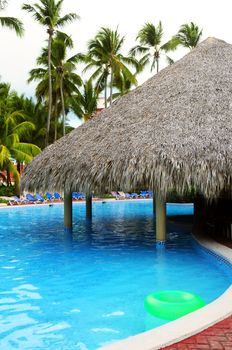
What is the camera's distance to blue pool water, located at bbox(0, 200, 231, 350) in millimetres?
4496

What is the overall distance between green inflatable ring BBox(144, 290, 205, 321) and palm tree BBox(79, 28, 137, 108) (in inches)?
952

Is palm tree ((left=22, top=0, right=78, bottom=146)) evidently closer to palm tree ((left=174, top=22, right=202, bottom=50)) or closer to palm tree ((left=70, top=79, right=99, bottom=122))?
palm tree ((left=70, top=79, right=99, bottom=122))

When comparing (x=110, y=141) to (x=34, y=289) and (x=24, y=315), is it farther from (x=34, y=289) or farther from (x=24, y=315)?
(x=24, y=315)

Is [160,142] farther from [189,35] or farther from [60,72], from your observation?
[189,35]

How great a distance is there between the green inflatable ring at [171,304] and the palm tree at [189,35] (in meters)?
29.8

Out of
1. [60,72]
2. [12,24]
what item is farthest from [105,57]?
[12,24]

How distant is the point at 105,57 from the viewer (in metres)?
28.7

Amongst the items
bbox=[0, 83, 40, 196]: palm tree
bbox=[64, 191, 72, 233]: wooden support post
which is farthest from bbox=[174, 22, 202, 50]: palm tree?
bbox=[64, 191, 72, 233]: wooden support post

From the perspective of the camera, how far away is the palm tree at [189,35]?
3256cm

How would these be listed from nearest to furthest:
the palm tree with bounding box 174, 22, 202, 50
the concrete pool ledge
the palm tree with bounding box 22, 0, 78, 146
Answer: the concrete pool ledge, the palm tree with bounding box 22, 0, 78, 146, the palm tree with bounding box 174, 22, 202, 50

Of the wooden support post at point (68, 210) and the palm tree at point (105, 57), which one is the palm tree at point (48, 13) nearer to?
the palm tree at point (105, 57)

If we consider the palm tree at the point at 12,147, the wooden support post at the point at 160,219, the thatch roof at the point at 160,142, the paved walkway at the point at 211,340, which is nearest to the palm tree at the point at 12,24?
the palm tree at the point at 12,147

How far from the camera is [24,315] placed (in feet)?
16.5

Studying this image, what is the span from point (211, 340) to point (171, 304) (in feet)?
5.60
